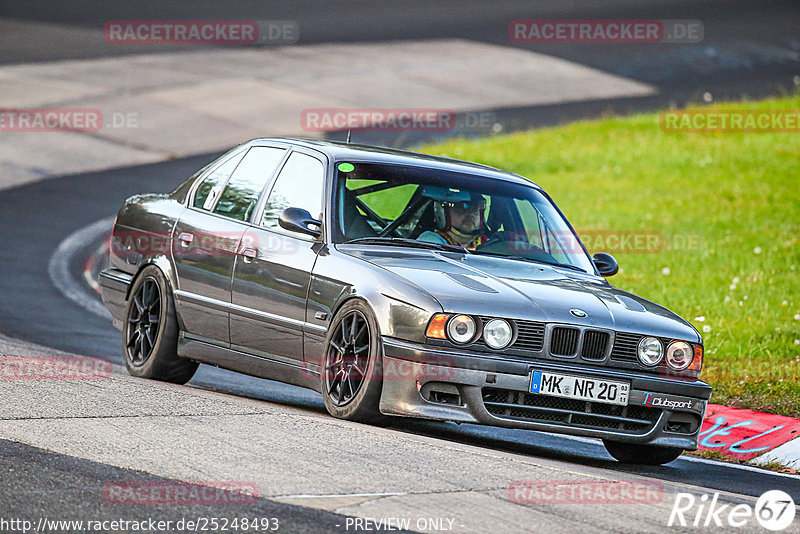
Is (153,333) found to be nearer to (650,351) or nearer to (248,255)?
(248,255)

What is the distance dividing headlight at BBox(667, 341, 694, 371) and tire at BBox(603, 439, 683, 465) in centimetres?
53

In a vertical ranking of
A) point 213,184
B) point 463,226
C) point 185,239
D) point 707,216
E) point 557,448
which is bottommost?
point 557,448

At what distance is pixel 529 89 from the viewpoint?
2892 cm

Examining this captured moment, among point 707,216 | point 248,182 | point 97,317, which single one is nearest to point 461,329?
point 248,182

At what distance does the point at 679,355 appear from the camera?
7.74 meters

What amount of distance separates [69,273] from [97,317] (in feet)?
7.06

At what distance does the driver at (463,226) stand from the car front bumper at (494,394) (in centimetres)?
129

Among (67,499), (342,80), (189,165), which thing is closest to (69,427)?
(67,499)

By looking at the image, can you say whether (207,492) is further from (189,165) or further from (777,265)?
(189,165)

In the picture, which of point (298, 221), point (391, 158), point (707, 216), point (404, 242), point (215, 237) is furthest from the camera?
point (707, 216)

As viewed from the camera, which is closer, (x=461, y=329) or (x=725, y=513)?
(x=725, y=513)

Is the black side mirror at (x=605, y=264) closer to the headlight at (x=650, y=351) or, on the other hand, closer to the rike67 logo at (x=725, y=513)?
the headlight at (x=650, y=351)

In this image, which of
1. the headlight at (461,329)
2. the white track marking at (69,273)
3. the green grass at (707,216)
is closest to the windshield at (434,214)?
the headlight at (461,329)

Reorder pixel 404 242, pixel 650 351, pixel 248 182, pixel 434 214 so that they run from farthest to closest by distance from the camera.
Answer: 1. pixel 248 182
2. pixel 434 214
3. pixel 404 242
4. pixel 650 351
